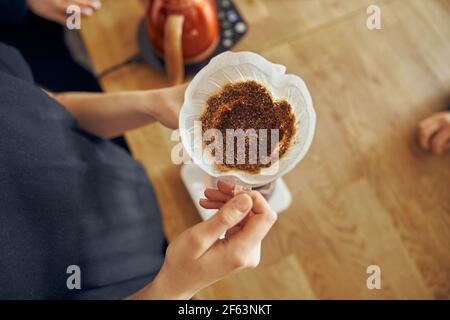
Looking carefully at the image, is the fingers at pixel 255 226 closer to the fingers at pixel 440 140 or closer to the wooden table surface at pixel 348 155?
the wooden table surface at pixel 348 155

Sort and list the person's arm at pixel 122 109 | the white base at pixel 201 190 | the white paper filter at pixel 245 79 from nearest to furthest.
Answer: the white paper filter at pixel 245 79 < the person's arm at pixel 122 109 < the white base at pixel 201 190

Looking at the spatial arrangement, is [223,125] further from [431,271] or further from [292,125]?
[431,271]

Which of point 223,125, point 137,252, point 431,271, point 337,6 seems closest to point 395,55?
point 337,6

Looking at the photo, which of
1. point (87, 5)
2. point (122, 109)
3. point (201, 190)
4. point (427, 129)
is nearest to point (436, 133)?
point (427, 129)

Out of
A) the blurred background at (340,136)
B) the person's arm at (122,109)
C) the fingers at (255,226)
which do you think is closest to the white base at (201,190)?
the blurred background at (340,136)

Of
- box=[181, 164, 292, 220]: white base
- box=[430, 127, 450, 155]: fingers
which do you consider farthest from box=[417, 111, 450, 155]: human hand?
box=[181, 164, 292, 220]: white base

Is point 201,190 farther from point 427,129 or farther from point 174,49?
point 427,129

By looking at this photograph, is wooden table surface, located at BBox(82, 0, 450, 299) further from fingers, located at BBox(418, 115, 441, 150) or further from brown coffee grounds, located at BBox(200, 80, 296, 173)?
brown coffee grounds, located at BBox(200, 80, 296, 173)

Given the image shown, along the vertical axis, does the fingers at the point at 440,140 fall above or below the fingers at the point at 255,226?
below
